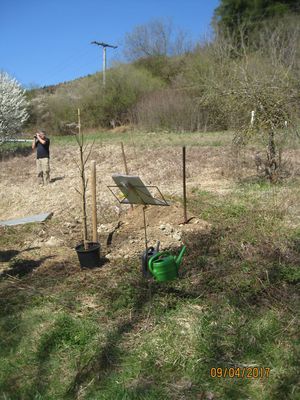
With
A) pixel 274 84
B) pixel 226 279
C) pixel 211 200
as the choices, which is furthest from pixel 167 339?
pixel 274 84

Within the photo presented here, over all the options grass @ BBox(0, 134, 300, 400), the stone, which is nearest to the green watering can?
grass @ BBox(0, 134, 300, 400)

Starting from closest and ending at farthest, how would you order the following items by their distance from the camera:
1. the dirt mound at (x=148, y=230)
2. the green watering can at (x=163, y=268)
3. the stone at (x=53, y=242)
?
the green watering can at (x=163, y=268)
the dirt mound at (x=148, y=230)
the stone at (x=53, y=242)

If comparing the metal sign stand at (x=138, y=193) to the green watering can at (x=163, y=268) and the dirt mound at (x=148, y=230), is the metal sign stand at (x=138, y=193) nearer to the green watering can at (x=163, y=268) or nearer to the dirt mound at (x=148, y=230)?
the green watering can at (x=163, y=268)

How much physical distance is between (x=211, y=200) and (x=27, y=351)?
571 centimetres

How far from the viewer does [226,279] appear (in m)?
4.76

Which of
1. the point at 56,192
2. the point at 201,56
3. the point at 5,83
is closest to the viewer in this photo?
the point at 56,192

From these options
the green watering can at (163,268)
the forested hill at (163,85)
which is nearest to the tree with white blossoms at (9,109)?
the forested hill at (163,85)

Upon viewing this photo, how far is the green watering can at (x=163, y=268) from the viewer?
466 centimetres

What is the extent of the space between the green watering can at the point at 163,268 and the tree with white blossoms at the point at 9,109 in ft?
65.4

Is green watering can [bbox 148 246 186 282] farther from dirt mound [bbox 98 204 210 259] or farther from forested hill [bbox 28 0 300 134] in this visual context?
forested hill [bbox 28 0 300 134]

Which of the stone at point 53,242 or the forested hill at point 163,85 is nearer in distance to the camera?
the stone at point 53,242

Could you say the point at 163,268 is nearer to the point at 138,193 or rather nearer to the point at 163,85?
the point at 138,193

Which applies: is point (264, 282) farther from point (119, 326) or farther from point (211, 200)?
point (211, 200)

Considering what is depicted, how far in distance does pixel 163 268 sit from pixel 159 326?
76 centimetres
